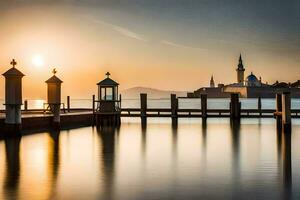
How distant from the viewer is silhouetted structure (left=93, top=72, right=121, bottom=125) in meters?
33.3

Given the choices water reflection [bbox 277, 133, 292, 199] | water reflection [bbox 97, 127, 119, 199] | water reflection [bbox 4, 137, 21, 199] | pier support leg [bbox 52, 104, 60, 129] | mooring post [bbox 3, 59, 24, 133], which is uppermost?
mooring post [bbox 3, 59, 24, 133]

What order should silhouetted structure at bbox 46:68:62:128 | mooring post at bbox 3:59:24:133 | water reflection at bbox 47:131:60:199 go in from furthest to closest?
silhouetted structure at bbox 46:68:62:128 < mooring post at bbox 3:59:24:133 < water reflection at bbox 47:131:60:199

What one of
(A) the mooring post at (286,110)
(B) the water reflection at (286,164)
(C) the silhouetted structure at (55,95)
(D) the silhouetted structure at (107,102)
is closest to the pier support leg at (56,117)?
(C) the silhouetted structure at (55,95)

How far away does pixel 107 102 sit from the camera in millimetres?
33375

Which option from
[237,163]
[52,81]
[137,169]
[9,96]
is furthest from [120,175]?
[52,81]

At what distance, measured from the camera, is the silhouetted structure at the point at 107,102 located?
3334 cm

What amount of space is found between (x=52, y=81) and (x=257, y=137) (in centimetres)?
1147

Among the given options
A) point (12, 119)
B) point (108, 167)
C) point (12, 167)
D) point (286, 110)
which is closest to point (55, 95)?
point (12, 119)

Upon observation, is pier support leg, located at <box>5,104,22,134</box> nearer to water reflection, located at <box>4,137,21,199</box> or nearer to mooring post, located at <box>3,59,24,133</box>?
mooring post, located at <box>3,59,24,133</box>

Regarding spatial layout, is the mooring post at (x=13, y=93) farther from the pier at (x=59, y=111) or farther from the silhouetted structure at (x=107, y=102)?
the silhouetted structure at (x=107, y=102)

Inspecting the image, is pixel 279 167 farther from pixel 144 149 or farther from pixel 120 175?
pixel 144 149

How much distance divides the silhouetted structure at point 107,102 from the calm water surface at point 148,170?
40.5 feet

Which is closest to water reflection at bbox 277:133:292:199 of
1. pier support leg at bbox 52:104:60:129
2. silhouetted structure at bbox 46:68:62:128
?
silhouetted structure at bbox 46:68:62:128

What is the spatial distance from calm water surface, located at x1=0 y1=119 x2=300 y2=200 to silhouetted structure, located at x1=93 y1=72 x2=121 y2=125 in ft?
40.5
